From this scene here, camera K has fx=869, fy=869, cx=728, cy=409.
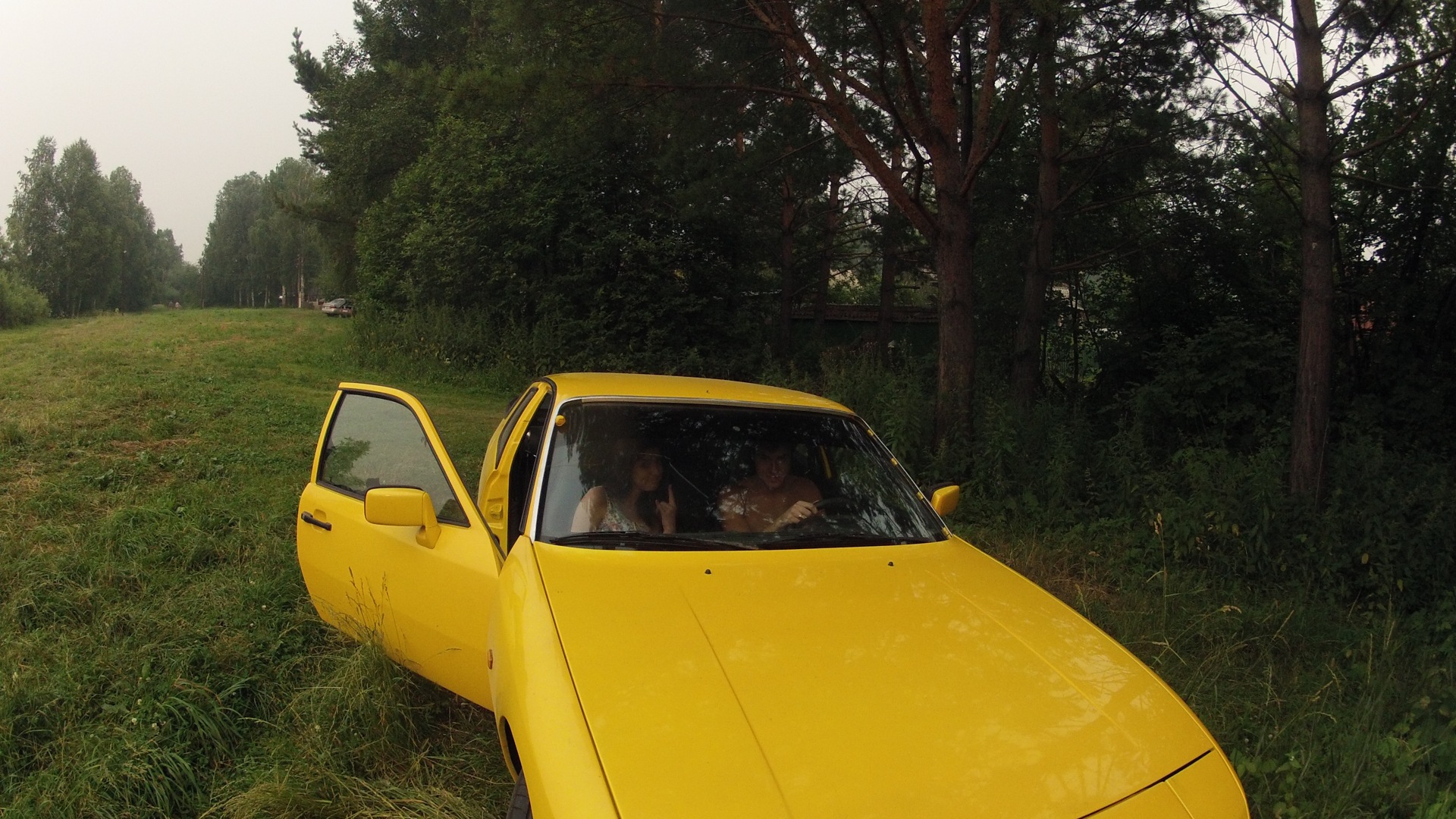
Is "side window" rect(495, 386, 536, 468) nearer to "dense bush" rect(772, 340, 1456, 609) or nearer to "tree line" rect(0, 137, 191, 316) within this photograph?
"dense bush" rect(772, 340, 1456, 609)

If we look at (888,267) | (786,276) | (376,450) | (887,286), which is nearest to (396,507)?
(376,450)

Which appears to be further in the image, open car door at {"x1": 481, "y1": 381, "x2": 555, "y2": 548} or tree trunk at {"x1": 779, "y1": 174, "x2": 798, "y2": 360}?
tree trunk at {"x1": 779, "y1": 174, "x2": 798, "y2": 360}

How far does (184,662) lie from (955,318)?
6.68 meters

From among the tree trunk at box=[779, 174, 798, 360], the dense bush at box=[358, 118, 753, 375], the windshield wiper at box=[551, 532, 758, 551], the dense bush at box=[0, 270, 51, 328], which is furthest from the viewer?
the dense bush at box=[0, 270, 51, 328]

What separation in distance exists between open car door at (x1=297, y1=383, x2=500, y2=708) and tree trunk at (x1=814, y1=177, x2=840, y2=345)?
1580cm

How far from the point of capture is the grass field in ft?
10.1

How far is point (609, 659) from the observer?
209 centimetres

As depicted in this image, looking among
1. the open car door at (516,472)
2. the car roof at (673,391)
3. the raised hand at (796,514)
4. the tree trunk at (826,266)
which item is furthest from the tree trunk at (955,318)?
the tree trunk at (826,266)

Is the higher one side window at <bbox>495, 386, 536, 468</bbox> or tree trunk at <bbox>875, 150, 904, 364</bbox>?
tree trunk at <bbox>875, 150, 904, 364</bbox>

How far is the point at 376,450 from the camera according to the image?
4.10 meters

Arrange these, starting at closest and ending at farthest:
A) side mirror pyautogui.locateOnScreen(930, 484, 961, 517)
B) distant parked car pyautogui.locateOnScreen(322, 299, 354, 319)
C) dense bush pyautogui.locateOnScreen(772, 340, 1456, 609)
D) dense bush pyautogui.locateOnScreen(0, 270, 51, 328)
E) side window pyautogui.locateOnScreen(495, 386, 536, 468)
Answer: side mirror pyautogui.locateOnScreen(930, 484, 961, 517), side window pyautogui.locateOnScreen(495, 386, 536, 468), dense bush pyautogui.locateOnScreen(772, 340, 1456, 609), dense bush pyautogui.locateOnScreen(0, 270, 51, 328), distant parked car pyautogui.locateOnScreen(322, 299, 354, 319)

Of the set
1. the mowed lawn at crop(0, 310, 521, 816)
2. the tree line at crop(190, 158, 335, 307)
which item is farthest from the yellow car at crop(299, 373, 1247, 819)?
the tree line at crop(190, 158, 335, 307)

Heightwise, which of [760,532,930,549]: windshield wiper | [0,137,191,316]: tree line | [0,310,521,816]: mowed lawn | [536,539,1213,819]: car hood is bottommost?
[0,310,521,816]: mowed lawn

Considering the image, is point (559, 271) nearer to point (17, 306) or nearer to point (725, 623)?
point (725, 623)
